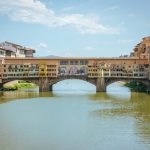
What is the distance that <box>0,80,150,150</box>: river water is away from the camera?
79.7 feet

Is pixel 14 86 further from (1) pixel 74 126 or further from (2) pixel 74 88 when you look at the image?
(1) pixel 74 126

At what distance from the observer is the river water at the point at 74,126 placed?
956 inches

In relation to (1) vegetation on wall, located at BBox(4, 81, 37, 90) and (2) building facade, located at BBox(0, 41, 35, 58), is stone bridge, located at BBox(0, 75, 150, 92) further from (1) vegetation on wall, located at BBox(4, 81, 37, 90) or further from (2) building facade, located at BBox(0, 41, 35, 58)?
(2) building facade, located at BBox(0, 41, 35, 58)

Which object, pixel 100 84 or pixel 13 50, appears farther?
pixel 13 50

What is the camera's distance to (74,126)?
100ft

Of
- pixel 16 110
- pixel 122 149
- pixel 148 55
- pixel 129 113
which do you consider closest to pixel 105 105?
pixel 129 113

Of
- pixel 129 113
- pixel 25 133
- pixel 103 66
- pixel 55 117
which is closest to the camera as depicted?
pixel 25 133

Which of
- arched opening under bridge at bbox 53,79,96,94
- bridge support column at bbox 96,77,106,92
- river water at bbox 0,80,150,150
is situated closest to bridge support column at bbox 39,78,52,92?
arched opening under bridge at bbox 53,79,96,94

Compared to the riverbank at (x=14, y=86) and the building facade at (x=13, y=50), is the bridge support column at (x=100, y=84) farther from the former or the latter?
the building facade at (x=13, y=50)

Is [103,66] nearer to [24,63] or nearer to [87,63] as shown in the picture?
[87,63]

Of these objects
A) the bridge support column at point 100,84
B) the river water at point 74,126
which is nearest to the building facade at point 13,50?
the bridge support column at point 100,84

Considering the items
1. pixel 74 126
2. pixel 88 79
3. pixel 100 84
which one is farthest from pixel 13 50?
pixel 74 126

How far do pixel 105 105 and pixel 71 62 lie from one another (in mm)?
25910

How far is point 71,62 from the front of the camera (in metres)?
70.0
